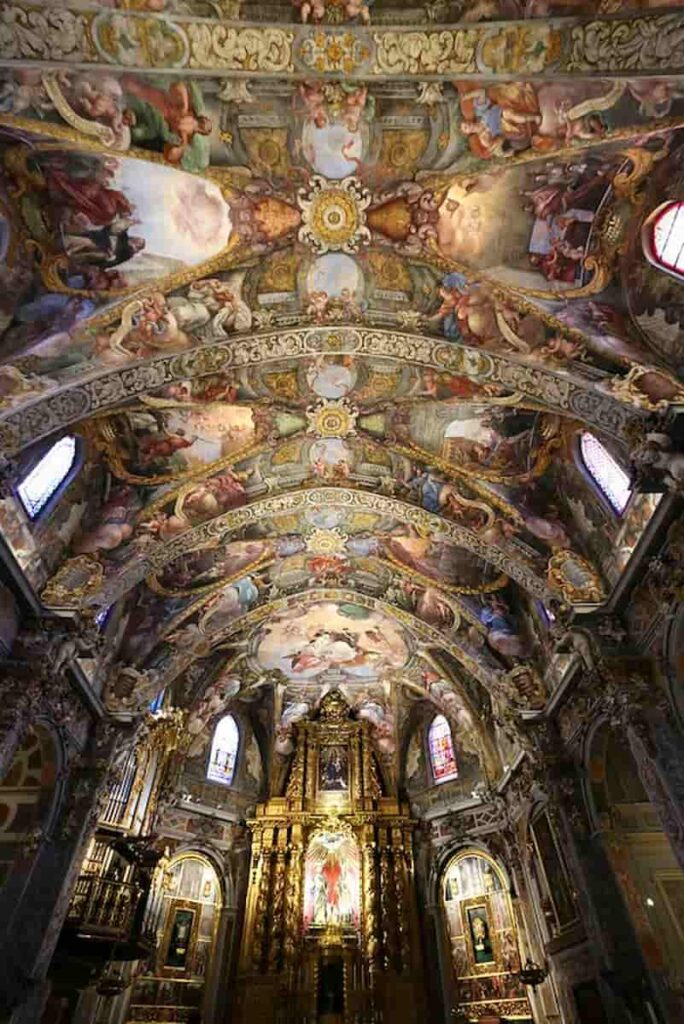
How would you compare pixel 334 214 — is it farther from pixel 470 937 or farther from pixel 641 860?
pixel 470 937

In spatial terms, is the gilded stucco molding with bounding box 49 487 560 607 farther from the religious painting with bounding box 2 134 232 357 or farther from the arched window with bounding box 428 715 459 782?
the arched window with bounding box 428 715 459 782

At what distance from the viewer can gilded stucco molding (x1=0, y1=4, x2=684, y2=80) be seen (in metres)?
6.91

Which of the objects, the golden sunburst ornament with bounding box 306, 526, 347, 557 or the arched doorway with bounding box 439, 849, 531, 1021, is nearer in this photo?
the arched doorway with bounding box 439, 849, 531, 1021

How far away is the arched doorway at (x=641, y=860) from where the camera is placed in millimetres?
10172

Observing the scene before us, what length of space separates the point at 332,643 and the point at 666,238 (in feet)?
55.6

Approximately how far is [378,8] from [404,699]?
2137 centimetres

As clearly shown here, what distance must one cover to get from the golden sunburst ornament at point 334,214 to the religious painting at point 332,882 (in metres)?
19.6

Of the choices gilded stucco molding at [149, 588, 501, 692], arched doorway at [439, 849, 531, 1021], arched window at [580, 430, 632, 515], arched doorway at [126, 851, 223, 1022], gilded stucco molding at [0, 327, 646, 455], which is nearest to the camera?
gilded stucco molding at [0, 327, 646, 455]

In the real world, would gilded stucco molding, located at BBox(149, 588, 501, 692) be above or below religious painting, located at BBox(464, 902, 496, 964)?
above

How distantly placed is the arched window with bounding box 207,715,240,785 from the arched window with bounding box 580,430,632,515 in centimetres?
1716

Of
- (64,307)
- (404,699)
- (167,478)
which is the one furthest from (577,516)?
(404,699)

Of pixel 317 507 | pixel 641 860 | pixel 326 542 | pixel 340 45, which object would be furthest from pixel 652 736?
pixel 340 45

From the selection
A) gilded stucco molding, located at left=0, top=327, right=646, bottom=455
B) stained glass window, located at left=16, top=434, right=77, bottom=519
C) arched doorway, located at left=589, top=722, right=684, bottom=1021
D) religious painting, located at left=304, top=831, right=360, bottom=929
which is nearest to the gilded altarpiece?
religious painting, located at left=304, top=831, right=360, bottom=929

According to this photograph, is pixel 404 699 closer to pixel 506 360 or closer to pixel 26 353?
pixel 506 360
